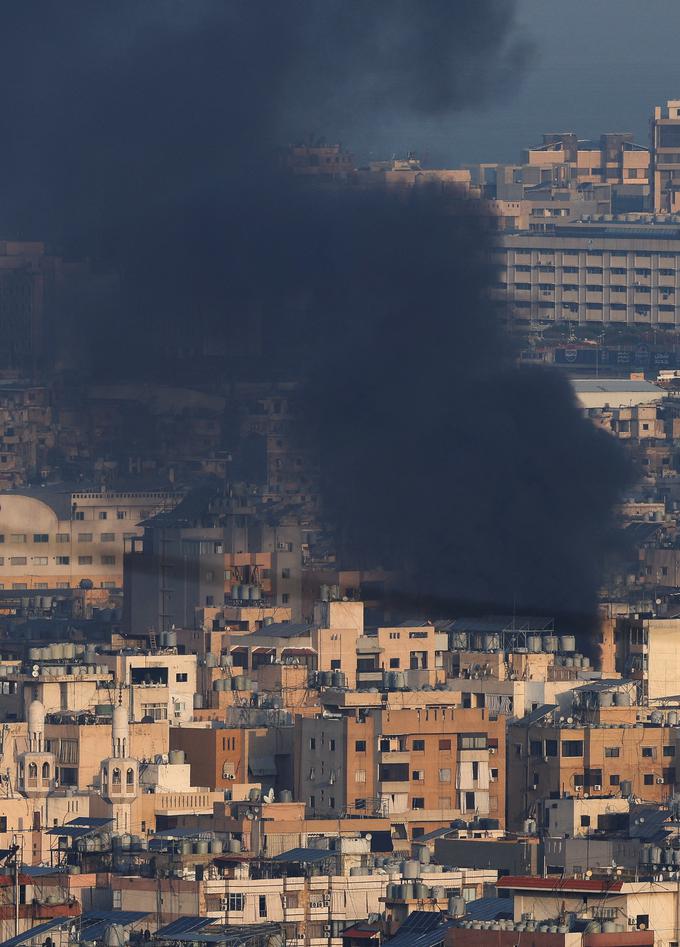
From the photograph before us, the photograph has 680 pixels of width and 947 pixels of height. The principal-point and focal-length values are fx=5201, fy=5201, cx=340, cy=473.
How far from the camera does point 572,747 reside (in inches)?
1340

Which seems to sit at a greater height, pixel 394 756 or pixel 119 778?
pixel 394 756

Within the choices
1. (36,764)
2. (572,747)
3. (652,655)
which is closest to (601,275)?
(652,655)

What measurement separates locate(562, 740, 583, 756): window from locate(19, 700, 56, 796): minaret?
3417 millimetres

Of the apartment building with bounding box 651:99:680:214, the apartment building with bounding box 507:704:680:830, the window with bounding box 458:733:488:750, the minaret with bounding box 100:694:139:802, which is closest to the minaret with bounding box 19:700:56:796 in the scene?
the minaret with bounding box 100:694:139:802

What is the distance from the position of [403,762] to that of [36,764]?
101 inches

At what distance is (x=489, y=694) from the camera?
1463 inches

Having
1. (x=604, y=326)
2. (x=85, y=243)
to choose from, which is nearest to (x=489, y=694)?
(x=85, y=243)

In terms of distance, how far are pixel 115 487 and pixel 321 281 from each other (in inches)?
156

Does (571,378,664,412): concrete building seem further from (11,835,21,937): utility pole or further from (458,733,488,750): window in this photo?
(11,835,21,937): utility pole

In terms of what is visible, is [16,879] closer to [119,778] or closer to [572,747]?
[119,778]

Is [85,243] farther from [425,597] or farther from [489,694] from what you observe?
[489,694]

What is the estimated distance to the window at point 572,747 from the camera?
112 feet

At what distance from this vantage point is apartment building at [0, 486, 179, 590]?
52.5 m

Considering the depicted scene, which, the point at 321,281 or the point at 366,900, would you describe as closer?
the point at 366,900
